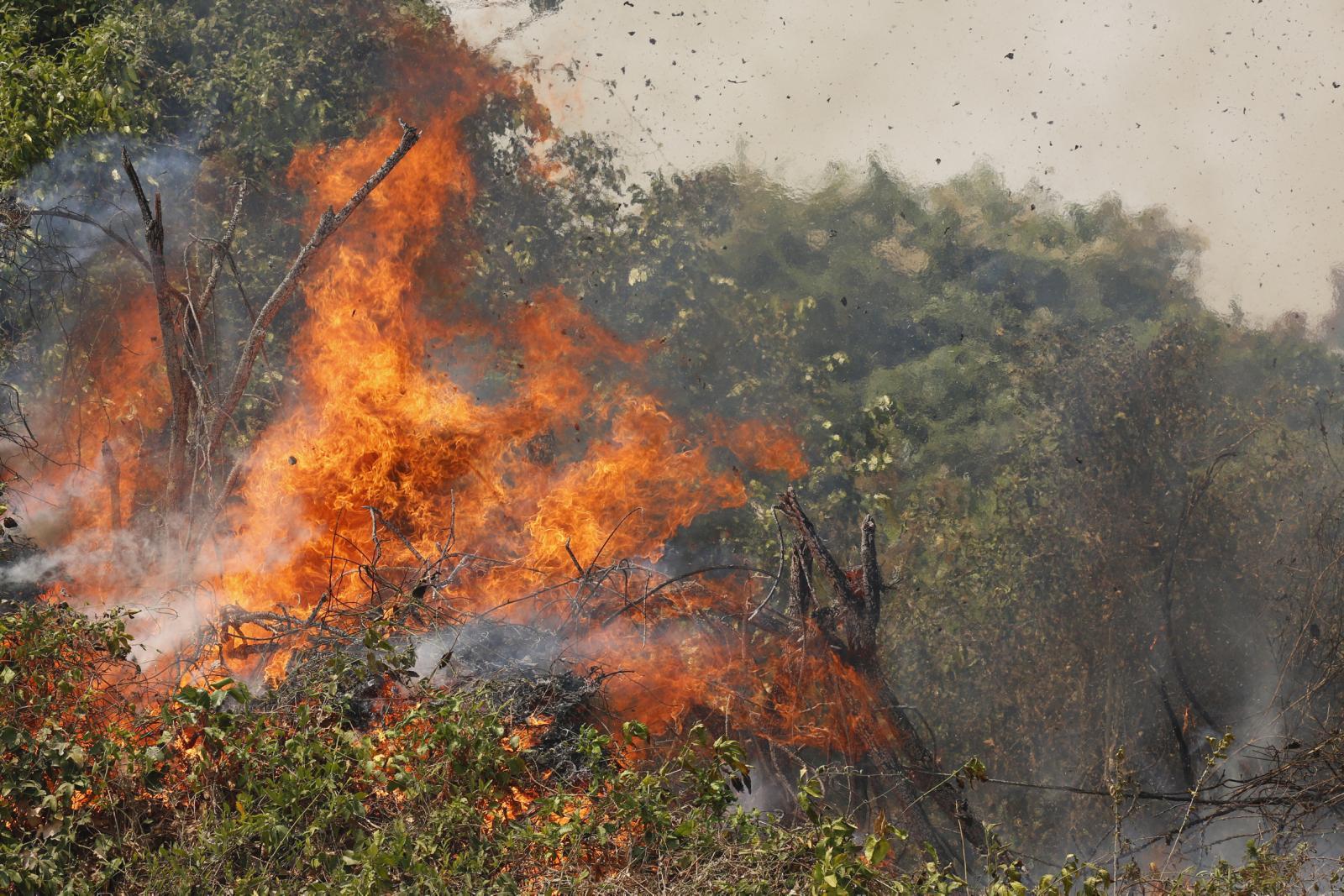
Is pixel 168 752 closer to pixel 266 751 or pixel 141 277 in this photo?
pixel 266 751

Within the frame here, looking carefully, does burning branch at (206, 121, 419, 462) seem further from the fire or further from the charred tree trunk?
the charred tree trunk

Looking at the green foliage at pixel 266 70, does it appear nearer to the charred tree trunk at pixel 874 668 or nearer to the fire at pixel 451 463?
the fire at pixel 451 463

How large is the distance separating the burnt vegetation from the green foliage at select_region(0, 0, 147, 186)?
0.04m

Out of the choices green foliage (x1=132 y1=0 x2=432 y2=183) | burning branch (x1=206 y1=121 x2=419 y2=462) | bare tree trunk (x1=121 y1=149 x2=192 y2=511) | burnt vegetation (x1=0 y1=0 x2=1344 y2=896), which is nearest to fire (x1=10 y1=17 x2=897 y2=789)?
burnt vegetation (x1=0 y1=0 x2=1344 y2=896)

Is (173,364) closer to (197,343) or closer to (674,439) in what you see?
(197,343)

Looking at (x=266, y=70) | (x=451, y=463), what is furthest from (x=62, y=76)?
(x=451, y=463)

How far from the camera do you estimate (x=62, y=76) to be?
943cm

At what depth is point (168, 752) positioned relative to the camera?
20.2 feet

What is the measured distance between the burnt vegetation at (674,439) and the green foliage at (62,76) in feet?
0.14

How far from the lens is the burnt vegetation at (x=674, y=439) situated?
373 inches

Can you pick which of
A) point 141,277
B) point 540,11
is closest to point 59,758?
point 141,277

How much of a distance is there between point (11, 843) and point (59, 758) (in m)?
0.46

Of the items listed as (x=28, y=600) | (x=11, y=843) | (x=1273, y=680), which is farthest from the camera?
(x=1273, y=680)

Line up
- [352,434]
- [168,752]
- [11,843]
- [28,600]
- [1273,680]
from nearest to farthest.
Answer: [11,843]
[168,752]
[28,600]
[352,434]
[1273,680]
